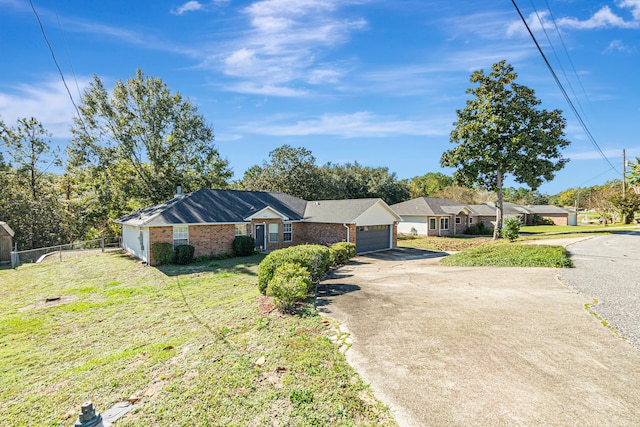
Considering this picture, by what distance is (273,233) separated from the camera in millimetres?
23516

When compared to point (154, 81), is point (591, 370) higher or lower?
lower

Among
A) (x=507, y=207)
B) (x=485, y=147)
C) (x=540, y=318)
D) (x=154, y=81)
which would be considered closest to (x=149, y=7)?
(x=540, y=318)

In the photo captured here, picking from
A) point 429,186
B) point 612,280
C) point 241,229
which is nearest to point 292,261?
point 612,280

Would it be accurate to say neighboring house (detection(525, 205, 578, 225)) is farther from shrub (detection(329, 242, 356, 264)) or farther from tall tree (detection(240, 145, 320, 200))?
shrub (detection(329, 242, 356, 264))

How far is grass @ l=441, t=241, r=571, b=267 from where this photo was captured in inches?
538

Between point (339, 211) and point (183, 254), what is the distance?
11119 millimetres

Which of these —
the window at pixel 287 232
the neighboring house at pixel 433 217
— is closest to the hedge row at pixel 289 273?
the window at pixel 287 232

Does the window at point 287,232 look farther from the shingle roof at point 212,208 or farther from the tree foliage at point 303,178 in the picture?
the tree foliage at point 303,178

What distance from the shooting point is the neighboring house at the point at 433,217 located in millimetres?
35094

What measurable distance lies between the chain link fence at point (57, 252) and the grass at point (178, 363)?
11.1 m

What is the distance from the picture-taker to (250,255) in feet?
Answer: 69.2

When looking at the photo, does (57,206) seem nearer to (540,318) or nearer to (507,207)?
(540,318)

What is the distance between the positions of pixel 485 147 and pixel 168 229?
2711cm

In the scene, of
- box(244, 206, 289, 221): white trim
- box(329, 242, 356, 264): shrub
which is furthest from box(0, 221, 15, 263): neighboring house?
box(329, 242, 356, 264): shrub
